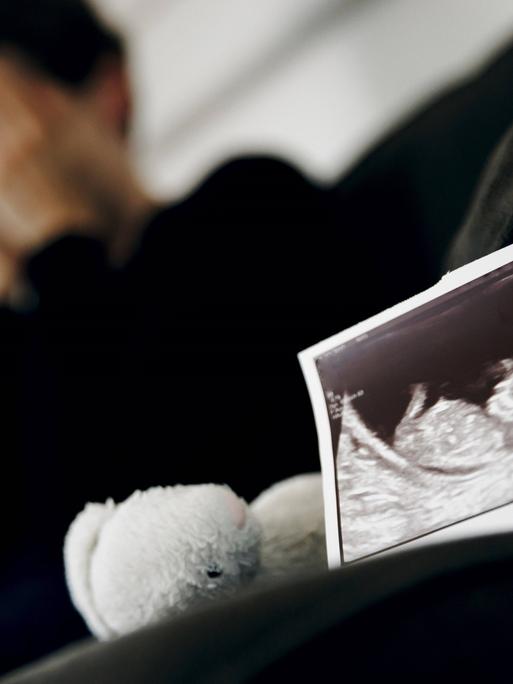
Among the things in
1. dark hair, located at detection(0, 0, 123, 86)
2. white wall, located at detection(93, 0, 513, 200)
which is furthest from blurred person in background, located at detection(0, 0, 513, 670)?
white wall, located at detection(93, 0, 513, 200)

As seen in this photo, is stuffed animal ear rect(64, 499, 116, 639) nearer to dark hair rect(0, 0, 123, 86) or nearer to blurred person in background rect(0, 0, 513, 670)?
blurred person in background rect(0, 0, 513, 670)

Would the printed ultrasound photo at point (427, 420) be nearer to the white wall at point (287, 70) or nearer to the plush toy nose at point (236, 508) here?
the plush toy nose at point (236, 508)

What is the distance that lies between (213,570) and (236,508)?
4 cm

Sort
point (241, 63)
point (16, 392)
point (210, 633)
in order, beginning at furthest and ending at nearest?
point (241, 63) < point (16, 392) < point (210, 633)

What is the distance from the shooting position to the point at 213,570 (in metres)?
0.42

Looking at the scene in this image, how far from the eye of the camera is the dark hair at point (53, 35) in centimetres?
118

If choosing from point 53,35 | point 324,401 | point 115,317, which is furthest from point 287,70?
point 324,401

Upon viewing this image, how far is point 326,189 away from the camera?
1.02m

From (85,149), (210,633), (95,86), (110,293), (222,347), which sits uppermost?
(95,86)

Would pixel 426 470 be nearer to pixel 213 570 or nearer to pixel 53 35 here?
pixel 213 570

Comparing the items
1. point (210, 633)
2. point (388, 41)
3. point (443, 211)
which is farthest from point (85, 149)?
point (210, 633)

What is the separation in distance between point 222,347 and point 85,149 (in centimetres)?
60

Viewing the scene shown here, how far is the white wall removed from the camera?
1212 millimetres

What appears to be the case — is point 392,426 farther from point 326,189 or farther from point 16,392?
point 16,392
